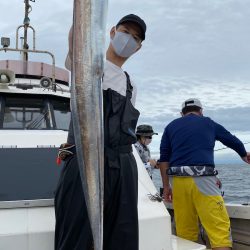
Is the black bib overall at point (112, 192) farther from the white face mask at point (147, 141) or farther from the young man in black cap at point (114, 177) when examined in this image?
the white face mask at point (147, 141)

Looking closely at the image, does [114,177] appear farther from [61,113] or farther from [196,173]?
[61,113]

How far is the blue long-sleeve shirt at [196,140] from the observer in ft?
16.0

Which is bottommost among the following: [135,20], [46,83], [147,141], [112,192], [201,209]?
[201,209]

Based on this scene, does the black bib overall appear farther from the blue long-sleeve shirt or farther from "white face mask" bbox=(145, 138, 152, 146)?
"white face mask" bbox=(145, 138, 152, 146)

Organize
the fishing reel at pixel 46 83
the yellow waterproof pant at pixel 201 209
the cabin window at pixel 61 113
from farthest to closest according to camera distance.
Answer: the fishing reel at pixel 46 83, the cabin window at pixel 61 113, the yellow waterproof pant at pixel 201 209

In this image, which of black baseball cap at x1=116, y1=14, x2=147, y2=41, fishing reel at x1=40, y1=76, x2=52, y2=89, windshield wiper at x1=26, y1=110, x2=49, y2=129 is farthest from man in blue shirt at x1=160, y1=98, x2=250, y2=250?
black baseball cap at x1=116, y1=14, x2=147, y2=41

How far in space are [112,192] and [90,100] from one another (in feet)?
2.91

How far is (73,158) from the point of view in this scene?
2.55 meters

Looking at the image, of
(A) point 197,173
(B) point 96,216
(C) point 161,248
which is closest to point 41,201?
(C) point 161,248

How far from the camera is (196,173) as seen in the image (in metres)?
4.76

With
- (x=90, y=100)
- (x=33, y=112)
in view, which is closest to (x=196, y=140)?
(x=33, y=112)

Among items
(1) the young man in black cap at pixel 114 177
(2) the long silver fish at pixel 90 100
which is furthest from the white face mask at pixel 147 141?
(2) the long silver fish at pixel 90 100

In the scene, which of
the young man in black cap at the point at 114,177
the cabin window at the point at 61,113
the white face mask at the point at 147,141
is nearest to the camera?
the young man in black cap at the point at 114,177

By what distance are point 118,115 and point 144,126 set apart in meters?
5.32
